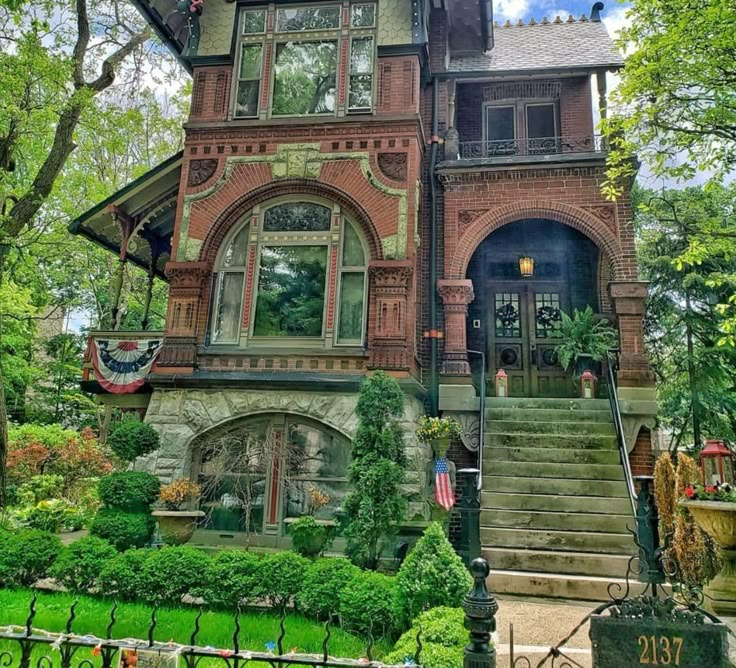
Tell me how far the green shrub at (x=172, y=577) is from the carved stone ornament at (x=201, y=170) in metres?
6.86

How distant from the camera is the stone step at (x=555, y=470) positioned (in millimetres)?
8289

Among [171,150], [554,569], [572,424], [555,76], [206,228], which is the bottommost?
[554,569]

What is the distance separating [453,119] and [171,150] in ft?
45.0

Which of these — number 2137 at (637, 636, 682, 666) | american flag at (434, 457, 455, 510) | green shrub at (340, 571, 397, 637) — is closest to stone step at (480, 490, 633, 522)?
american flag at (434, 457, 455, 510)

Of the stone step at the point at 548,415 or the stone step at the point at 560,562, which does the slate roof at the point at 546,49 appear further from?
the stone step at the point at 560,562

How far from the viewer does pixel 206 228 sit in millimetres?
10086

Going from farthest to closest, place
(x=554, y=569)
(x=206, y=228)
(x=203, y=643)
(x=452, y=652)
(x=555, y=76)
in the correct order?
1. (x=555, y=76)
2. (x=206, y=228)
3. (x=554, y=569)
4. (x=203, y=643)
5. (x=452, y=652)

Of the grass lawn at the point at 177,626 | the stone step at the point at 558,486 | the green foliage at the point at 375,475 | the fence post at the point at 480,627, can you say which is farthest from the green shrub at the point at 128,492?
the fence post at the point at 480,627

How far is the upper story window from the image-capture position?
10.4m

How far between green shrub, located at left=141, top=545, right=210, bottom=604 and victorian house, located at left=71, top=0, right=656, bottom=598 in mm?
2464

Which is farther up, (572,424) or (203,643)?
(572,424)

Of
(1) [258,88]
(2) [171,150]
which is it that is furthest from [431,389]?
(2) [171,150]

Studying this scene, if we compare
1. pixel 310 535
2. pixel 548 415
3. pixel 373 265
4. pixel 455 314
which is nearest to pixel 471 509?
pixel 310 535

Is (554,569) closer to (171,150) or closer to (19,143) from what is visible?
(19,143)
